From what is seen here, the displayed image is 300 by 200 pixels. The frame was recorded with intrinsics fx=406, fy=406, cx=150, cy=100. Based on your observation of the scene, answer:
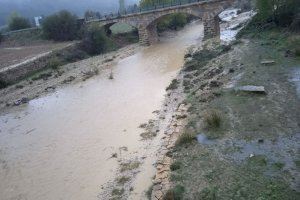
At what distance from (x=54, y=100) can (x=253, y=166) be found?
23.1 metres

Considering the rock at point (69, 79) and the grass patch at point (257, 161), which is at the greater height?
the grass patch at point (257, 161)

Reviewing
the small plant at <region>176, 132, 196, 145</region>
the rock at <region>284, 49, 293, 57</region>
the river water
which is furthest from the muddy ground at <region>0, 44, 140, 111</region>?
the small plant at <region>176, 132, 196, 145</region>

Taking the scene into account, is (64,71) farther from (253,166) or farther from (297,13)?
(253,166)

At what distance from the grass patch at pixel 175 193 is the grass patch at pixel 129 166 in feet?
13.9

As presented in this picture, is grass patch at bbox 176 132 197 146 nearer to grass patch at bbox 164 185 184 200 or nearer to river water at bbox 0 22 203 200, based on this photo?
river water at bbox 0 22 203 200

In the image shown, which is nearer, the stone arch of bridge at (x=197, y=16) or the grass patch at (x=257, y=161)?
the grass patch at (x=257, y=161)


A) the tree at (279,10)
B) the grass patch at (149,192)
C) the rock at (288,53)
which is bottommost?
the grass patch at (149,192)

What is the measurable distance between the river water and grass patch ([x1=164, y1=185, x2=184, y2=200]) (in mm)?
2098

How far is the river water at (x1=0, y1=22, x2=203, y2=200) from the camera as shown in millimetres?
19312

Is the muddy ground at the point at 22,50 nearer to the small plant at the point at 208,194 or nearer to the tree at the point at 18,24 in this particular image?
the tree at the point at 18,24

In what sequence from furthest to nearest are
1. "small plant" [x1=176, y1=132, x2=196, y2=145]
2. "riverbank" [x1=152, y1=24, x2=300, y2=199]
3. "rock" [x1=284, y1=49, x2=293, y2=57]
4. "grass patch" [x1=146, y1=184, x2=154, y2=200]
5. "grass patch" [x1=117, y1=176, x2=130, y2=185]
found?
"rock" [x1=284, y1=49, x2=293, y2=57], "small plant" [x1=176, y1=132, x2=196, y2=145], "grass patch" [x1=117, y1=176, x2=130, y2=185], "grass patch" [x1=146, y1=184, x2=154, y2=200], "riverbank" [x1=152, y1=24, x2=300, y2=199]

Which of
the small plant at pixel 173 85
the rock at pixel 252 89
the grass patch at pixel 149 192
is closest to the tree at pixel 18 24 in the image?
the small plant at pixel 173 85

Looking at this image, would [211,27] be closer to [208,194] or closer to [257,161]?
[257,161]

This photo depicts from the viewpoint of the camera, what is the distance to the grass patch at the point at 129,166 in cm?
1934
